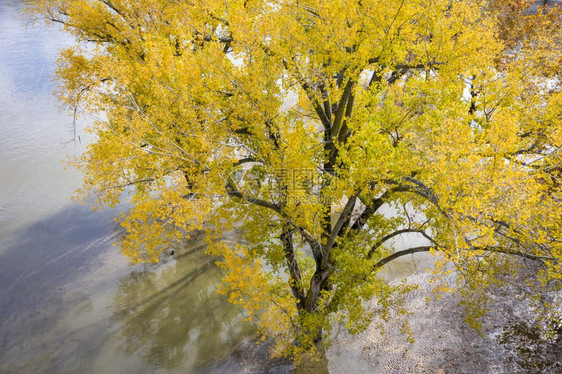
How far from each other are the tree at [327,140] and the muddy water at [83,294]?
268 centimetres

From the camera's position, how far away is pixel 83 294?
11438 mm

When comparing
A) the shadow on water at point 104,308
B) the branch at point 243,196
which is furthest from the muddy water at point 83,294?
the branch at point 243,196

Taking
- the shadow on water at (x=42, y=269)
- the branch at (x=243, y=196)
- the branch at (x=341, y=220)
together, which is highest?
the branch at (x=341, y=220)

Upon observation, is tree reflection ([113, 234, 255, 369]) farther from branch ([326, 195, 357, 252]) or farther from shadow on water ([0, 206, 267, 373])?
branch ([326, 195, 357, 252])

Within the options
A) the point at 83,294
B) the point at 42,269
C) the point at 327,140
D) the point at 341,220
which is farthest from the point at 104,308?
the point at 327,140

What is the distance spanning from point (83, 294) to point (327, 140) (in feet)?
29.8

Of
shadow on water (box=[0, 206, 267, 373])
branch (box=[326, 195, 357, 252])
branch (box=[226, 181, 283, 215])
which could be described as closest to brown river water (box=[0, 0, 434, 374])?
shadow on water (box=[0, 206, 267, 373])

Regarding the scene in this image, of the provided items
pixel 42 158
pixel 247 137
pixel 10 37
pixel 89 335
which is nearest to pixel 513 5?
pixel 247 137

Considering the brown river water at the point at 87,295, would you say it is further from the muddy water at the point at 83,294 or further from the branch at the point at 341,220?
the branch at the point at 341,220

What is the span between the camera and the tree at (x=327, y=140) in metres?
6.31

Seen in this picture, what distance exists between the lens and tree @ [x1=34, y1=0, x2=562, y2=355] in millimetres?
6309

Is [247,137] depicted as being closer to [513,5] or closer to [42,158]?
[42,158]

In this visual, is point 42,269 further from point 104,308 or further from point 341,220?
point 341,220

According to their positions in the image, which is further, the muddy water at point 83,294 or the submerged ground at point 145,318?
the muddy water at point 83,294
